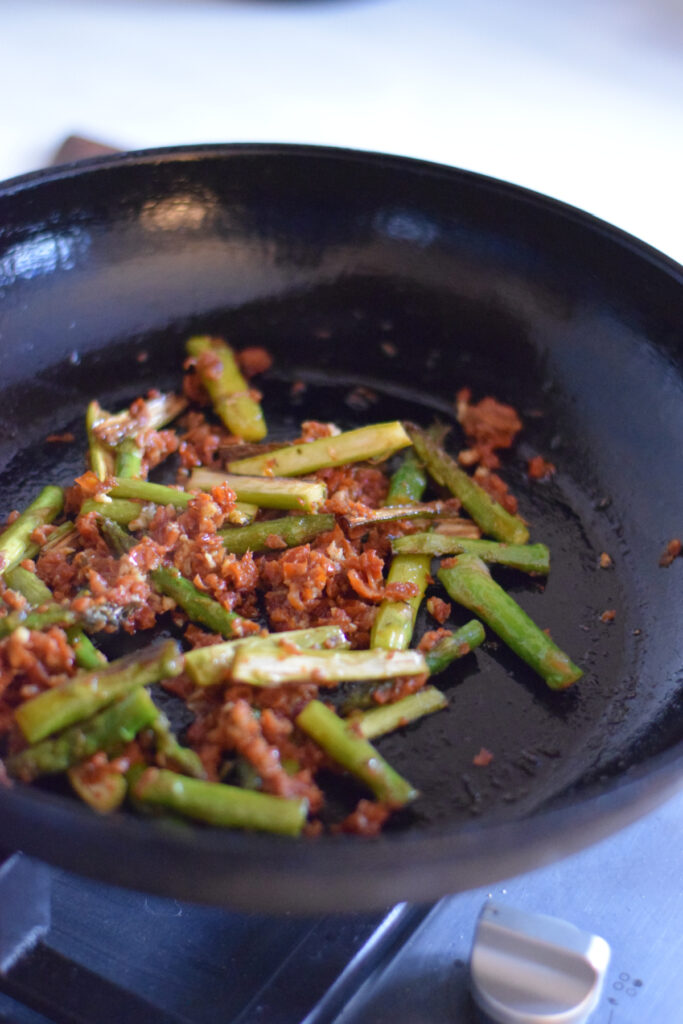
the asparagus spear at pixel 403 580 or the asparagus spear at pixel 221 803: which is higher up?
the asparagus spear at pixel 403 580

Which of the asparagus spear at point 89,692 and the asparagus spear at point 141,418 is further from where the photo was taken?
the asparagus spear at point 141,418

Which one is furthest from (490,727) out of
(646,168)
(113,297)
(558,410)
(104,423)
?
(646,168)

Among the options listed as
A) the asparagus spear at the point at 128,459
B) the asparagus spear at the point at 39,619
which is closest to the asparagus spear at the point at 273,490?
the asparagus spear at the point at 128,459

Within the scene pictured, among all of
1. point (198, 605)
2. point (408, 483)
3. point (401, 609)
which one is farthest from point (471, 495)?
point (198, 605)

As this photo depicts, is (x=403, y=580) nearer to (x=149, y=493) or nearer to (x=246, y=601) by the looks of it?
(x=246, y=601)

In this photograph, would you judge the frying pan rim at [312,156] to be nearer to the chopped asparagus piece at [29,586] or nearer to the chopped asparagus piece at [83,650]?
the chopped asparagus piece at [29,586]

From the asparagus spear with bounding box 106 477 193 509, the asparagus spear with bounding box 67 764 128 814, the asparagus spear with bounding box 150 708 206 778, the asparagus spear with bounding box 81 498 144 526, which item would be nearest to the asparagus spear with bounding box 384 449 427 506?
the asparagus spear with bounding box 106 477 193 509
